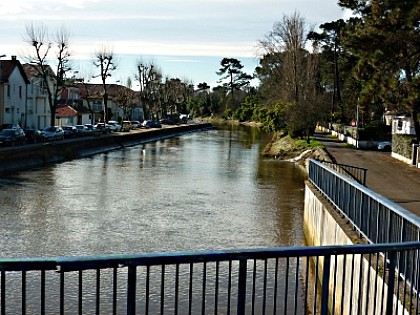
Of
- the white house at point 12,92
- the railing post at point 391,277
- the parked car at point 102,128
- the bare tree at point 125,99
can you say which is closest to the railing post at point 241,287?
the railing post at point 391,277

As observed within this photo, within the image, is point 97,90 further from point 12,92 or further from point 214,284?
point 214,284

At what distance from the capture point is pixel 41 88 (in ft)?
227

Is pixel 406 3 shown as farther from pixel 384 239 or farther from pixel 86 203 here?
pixel 384 239

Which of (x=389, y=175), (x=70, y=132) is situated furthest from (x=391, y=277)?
(x=70, y=132)

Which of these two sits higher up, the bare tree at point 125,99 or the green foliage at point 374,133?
the bare tree at point 125,99

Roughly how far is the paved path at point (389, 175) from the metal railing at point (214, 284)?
22.0 feet

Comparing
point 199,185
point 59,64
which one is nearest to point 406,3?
point 199,185

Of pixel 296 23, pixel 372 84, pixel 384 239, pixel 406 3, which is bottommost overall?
pixel 384 239

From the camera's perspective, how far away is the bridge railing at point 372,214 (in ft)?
24.8

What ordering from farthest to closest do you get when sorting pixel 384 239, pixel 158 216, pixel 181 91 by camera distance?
pixel 181 91
pixel 158 216
pixel 384 239

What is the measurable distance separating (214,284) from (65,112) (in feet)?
232

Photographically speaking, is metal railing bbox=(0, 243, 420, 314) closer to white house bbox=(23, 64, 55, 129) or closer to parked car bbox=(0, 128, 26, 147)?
parked car bbox=(0, 128, 26, 147)

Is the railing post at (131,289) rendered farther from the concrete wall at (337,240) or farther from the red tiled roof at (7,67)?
the red tiled roof at (7,67)

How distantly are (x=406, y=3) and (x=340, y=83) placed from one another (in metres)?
55.2
